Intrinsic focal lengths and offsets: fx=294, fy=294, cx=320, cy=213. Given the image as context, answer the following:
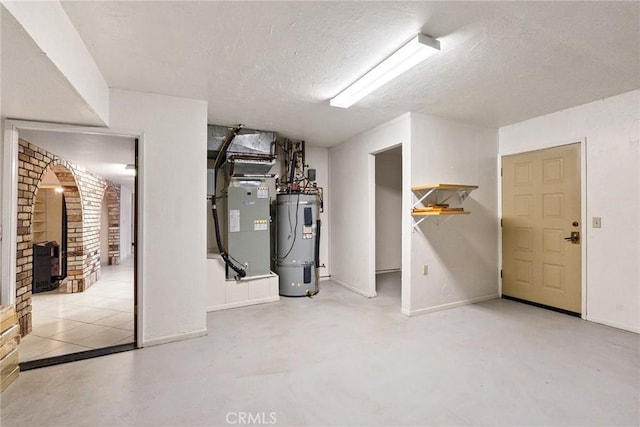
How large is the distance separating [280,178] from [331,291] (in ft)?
6.77

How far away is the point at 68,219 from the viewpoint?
471 cm

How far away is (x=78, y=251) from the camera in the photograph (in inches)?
184

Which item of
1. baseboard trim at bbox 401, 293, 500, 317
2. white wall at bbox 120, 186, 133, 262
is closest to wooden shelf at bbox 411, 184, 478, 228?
baseboard trim at bbox 401, 293, 500, 317

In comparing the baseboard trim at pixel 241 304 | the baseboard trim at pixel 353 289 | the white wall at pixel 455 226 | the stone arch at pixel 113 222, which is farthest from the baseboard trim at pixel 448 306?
the stone arch at pixel 113 222

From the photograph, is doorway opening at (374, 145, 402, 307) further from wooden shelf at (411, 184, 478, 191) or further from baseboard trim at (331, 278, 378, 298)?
wooden shelf at (411, 184, 478, 191)

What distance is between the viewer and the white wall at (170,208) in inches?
108

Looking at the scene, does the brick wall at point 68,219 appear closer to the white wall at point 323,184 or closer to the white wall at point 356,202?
the white wall at point 323,184

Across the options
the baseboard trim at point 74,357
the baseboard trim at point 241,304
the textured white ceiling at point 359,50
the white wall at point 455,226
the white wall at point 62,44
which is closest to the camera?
the white wall at point 62,44

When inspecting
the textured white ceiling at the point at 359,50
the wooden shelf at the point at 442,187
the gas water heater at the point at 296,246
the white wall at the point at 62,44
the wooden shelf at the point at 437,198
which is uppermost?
the textured white ceiling at the point at 359,50

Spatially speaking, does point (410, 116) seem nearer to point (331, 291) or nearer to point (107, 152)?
point (331, 291)

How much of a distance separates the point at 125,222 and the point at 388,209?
803cm

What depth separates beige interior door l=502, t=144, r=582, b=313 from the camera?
11.3 ft

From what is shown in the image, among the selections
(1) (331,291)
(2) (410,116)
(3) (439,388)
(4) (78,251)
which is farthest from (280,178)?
(3) (439,388)

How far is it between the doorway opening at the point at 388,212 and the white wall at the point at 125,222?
7.29m
